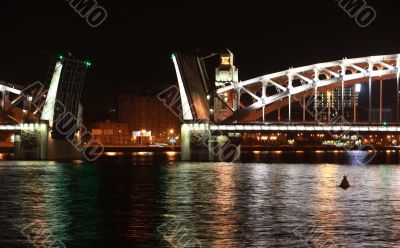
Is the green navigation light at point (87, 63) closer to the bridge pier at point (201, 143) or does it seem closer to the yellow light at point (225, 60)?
the bridge pier at point (201, 143)

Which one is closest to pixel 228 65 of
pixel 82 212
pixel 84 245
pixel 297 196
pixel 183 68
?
pixel 183 68

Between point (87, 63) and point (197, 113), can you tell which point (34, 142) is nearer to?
point (87, 63)

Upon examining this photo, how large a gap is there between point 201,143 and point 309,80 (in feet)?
61.9

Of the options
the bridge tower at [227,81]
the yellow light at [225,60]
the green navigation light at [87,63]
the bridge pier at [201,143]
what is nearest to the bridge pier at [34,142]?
the green navigation light at [87,63]

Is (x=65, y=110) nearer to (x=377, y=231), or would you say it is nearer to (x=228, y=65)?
(x=228, y=65)

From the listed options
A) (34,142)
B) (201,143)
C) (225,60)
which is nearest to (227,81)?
(225,60)

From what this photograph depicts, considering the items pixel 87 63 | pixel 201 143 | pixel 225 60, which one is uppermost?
pixel 225 60

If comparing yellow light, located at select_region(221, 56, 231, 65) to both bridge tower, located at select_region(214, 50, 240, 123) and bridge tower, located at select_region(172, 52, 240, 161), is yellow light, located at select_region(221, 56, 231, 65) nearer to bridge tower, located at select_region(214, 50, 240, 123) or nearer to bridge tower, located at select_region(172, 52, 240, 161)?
bridge tower, located at select_region(214, 50, 240, 123)

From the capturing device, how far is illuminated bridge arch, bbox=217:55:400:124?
11581 centimetres

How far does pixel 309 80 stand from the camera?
12125 centimetres

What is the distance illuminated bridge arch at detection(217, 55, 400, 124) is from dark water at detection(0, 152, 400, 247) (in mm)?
47735

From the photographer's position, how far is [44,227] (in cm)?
3628

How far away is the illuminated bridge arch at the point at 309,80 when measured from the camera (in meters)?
116

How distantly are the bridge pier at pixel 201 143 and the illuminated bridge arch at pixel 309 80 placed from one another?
3.83 meters
